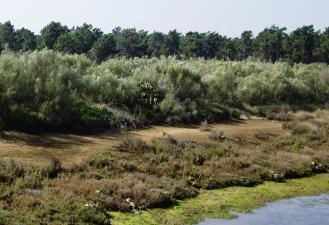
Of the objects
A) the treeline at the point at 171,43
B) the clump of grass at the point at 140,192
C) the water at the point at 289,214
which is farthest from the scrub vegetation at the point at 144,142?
the treeline at the point at 171,43

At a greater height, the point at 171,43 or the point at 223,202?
the point at 171,43

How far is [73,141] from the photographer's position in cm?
2191

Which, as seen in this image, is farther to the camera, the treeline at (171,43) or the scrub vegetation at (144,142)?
the treeline at (171,43)

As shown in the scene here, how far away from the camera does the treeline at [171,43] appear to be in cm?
8281

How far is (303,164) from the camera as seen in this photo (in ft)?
75.1

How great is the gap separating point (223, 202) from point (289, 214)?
207cm

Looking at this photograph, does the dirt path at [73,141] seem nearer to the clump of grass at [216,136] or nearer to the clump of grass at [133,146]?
the clump of grass at [216,136]

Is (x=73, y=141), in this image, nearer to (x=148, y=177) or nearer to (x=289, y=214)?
(x=148, y=177)

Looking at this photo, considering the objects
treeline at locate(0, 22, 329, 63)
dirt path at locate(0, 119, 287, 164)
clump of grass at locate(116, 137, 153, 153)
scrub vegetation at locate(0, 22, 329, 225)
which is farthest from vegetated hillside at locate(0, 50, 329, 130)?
treeline at locate(0, 22, 329, 63)

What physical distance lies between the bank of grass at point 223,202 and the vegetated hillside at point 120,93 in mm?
9075

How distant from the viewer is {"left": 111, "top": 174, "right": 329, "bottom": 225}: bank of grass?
1456 cm

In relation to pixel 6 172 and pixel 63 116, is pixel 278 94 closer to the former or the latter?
pixel 63 116

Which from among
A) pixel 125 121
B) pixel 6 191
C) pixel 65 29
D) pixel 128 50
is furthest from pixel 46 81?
pixel 128 50

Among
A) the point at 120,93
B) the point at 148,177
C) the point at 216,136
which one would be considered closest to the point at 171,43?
the point at 120,93
